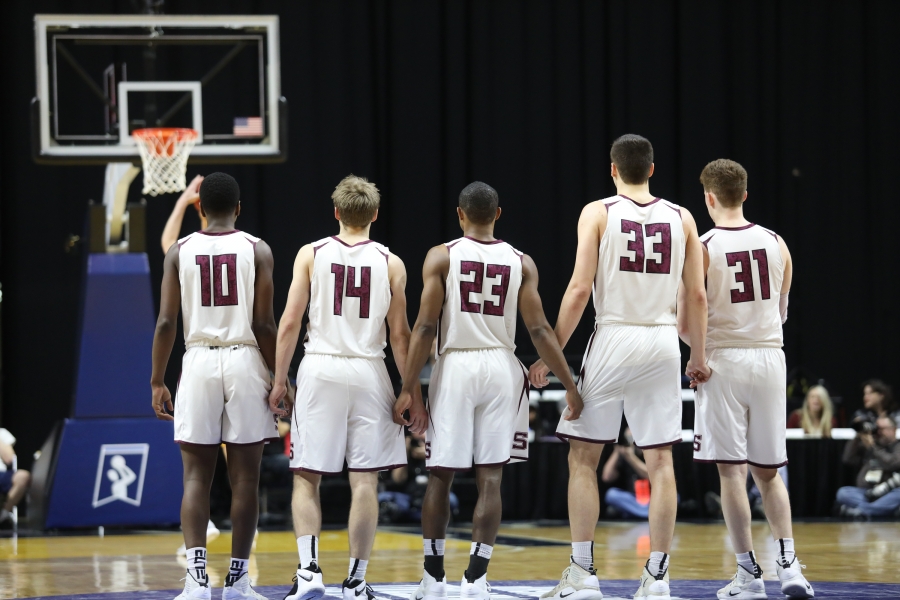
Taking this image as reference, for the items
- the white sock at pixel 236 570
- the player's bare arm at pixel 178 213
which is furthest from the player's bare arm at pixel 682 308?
the player's bare arm at pixel 178 213

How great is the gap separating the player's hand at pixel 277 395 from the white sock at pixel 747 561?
229 centimetres

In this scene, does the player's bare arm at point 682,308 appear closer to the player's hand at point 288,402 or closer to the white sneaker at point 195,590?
the player's hand at point 288,402

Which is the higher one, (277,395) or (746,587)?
(277,395)

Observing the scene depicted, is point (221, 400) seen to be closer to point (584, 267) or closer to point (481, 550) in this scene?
point (481, 550)

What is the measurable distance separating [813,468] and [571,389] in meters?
7.13

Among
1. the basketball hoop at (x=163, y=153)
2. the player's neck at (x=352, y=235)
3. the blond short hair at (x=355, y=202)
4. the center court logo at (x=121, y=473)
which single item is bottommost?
the center court logo at (x=121, y=473)

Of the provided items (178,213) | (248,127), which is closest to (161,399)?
(178,213)

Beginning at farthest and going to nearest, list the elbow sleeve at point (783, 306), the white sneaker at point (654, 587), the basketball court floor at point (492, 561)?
the basketball court floor at point (492, 561)
the elbow sleeve at point (783, 306)
the white sneaker at point (654, 587)

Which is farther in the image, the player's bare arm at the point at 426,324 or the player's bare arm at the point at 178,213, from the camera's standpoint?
the player's bare arm at the point at 178,213

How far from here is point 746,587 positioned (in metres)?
5.73

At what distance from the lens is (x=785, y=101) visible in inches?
655

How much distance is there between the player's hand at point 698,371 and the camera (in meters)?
5.79

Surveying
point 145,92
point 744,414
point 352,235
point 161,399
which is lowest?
point 744,414

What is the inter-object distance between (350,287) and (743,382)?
195 centimetres
